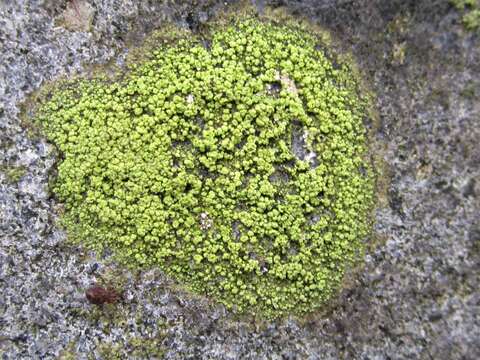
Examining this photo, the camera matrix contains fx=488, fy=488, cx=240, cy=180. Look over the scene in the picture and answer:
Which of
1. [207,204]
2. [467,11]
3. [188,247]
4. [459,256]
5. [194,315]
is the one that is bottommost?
[194,315]

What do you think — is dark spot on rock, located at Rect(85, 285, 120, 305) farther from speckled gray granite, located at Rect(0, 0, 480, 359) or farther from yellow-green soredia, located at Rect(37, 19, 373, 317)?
yellow-green soredia, located at Rect(37, 19, 373, 317)

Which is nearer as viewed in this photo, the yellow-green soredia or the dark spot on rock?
the yellow-green soredia

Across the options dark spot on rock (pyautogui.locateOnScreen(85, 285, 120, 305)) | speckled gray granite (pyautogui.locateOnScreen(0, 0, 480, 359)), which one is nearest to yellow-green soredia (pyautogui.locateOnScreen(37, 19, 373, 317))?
speckled gray granite (pyautogui.locateOnScreen(0, 0, 480, 359))

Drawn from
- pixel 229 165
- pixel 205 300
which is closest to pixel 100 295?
pixel 205 300

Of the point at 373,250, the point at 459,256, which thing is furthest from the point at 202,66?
the point at 459,256

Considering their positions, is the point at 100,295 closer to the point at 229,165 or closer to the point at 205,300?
the point at 205,300

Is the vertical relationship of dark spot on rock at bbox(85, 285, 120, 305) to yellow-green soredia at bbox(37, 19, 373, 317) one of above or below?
below

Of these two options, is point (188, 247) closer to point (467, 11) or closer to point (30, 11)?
point (30, 11)
